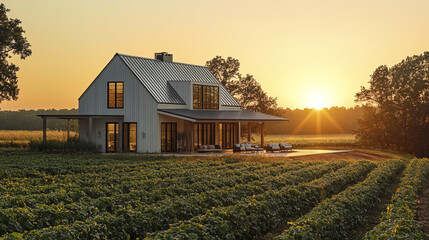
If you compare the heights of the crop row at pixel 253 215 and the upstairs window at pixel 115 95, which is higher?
the upstairs window at pixel 115 95

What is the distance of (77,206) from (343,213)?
621 cm

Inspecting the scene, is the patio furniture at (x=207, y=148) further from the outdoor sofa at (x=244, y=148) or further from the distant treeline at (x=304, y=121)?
the distant treeline at (x=304, y=121)

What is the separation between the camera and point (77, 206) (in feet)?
35.2

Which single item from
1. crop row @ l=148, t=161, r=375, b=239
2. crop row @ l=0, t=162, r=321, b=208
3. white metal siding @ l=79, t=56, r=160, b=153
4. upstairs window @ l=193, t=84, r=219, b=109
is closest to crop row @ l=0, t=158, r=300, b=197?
crop row @ l=0, t=162, r=321, b=208

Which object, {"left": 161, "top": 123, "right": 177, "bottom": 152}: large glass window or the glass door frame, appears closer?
{"left": 161, "top": 123, "right": 177, "bottom": 152}: large glass window

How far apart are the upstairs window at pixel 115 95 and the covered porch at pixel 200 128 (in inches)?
138

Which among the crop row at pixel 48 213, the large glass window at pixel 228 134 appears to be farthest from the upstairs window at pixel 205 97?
the crop row at pixel 48 213

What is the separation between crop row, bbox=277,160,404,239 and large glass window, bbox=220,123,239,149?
22.2 metres

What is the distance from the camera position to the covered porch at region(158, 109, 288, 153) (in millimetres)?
32969

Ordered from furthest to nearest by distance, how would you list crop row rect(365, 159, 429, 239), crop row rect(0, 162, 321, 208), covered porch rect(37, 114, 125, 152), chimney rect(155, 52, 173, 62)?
chimney rect(155, 52, 173, 62) < covered porch rect(37, 114, 125, 152) < crop row rect(0, 162, 321, 208) < crop row rect(365, 159, 429, 239)

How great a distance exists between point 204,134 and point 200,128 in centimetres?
62

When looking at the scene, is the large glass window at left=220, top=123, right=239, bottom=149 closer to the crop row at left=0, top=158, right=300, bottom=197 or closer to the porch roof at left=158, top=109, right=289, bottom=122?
the porch roof at left=158, top=109, right=289, bottom=122

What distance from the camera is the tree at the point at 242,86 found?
52.1m

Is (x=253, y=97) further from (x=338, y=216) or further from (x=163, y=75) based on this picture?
(x=338, y=216)
